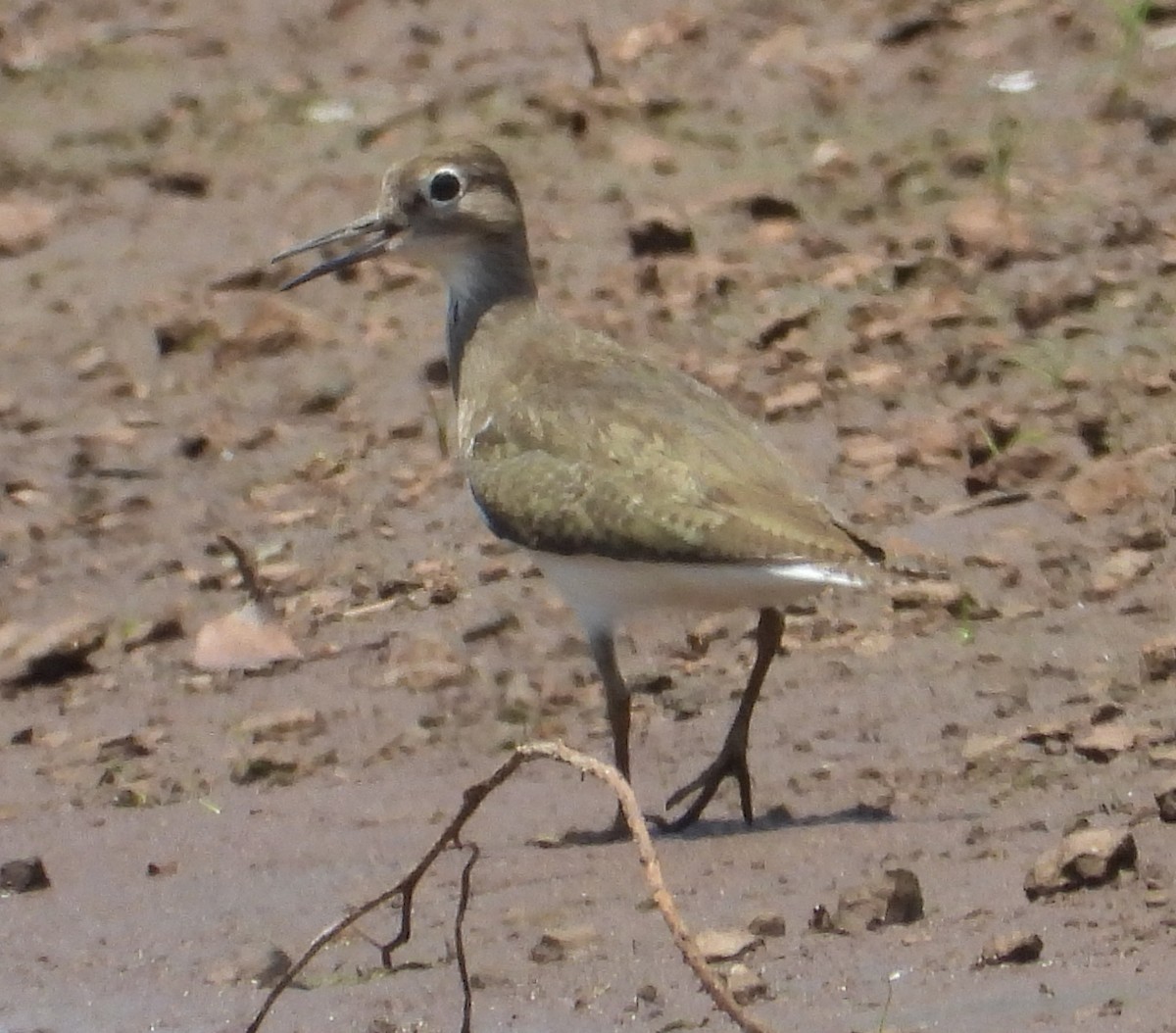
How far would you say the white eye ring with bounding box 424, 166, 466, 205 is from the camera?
30.9 ft

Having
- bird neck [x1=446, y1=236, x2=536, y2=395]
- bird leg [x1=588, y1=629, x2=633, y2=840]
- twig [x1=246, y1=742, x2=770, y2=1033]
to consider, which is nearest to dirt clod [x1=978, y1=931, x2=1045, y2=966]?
twig [x1=246, y1=742, x2=770, y2=1033]

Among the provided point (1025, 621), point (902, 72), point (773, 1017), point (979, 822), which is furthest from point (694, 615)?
point (902, 72)

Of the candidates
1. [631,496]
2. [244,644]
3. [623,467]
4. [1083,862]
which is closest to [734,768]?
[631,496]

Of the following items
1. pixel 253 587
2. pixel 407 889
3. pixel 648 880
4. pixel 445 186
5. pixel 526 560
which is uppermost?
pixel 648 880

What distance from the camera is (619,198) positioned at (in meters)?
12.7

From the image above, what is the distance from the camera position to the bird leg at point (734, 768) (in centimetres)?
762

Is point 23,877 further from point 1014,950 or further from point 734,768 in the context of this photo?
point 1014,950

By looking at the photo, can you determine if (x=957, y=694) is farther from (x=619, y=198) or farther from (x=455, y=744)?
(x=619, y=198)

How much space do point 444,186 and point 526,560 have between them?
125 centimetres

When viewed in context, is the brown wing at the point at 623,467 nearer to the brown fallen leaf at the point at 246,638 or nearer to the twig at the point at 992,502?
the brown fallen leaf at the point at 246,638

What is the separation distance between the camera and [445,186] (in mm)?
9430

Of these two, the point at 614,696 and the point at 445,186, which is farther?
the point at 445,186

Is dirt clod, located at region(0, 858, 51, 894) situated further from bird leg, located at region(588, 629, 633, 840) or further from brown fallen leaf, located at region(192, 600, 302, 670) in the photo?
brown fallen leaf, located at region(192, 600, 302, 670)

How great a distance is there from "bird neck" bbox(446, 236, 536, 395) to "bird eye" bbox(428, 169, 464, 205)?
0.18m
